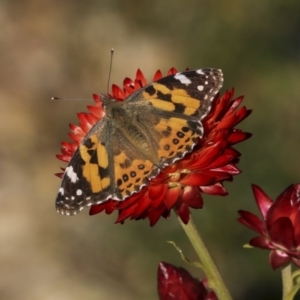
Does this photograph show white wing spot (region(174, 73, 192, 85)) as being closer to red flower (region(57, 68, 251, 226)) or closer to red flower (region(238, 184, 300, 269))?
red flower (region(57, 68, 251, 226))

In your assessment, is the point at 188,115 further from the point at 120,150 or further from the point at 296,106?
the point at 296,106

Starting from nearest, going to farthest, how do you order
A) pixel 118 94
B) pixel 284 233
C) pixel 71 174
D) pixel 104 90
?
pixel 284 233
pixel 71 174
pixel 118 94
pixel 104 90

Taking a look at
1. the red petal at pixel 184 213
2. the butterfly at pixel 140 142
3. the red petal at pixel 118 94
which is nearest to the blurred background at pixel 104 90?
the red petal at pixel 118 94

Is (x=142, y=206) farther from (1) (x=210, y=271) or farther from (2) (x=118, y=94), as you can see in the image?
(2) (x=118, y=94)

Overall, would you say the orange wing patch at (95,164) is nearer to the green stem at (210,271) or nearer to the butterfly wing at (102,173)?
the butterfly wing at (102,173)

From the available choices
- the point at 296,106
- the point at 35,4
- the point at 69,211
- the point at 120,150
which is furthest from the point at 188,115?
the point at 35,4

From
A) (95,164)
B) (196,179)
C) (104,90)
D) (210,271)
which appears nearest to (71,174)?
(95,164)

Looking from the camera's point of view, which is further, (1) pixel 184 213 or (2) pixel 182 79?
(2) pixel 182 79
